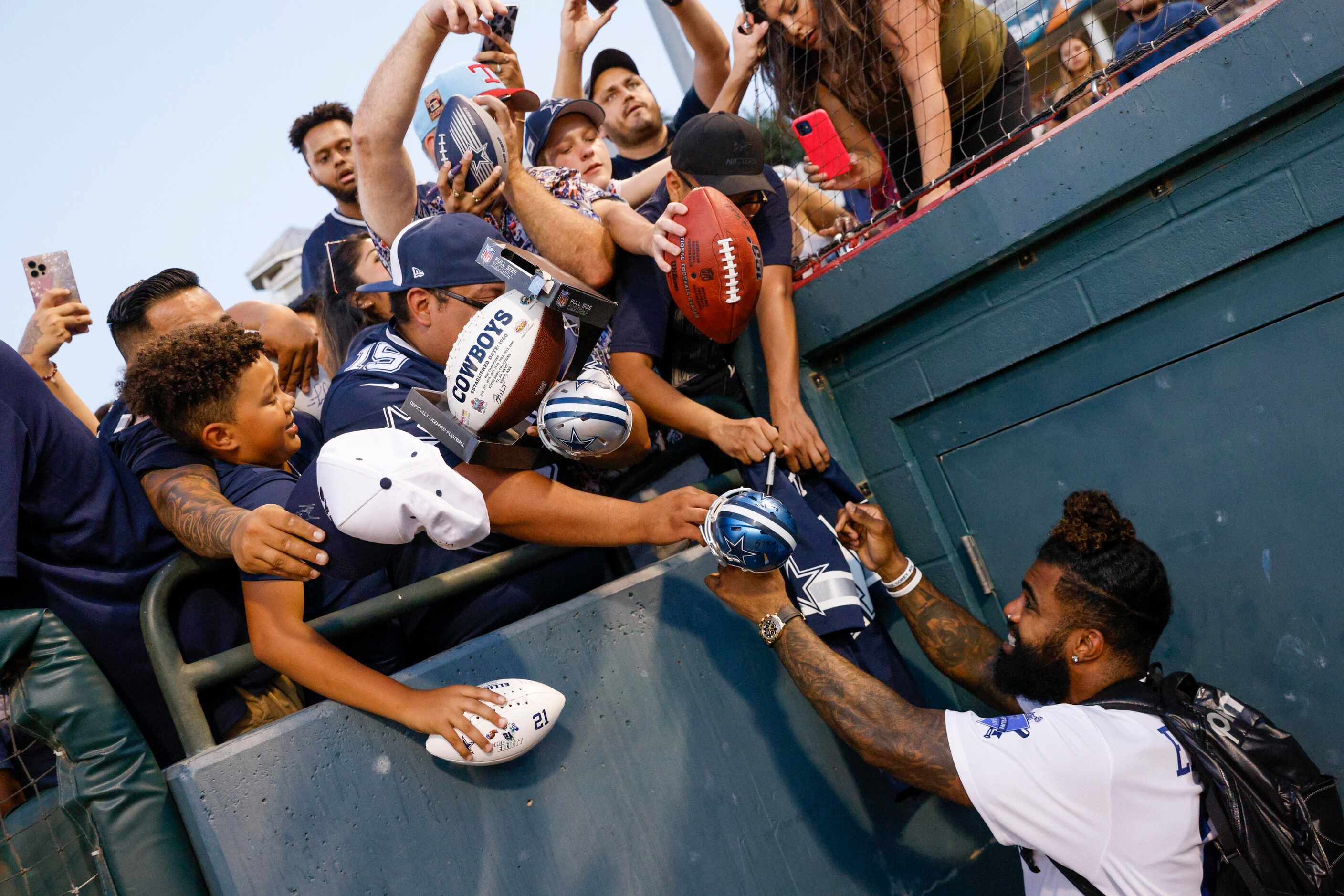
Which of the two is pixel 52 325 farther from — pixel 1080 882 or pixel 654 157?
pixel 1080 882

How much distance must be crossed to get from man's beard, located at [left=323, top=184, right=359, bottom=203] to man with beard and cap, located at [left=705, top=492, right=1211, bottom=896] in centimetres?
387

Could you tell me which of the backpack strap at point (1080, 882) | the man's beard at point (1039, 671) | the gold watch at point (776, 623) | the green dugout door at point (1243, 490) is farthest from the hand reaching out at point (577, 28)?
the backpack strap at point (1080, 882)

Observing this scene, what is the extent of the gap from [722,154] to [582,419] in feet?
4.05

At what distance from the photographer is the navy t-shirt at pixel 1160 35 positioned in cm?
376

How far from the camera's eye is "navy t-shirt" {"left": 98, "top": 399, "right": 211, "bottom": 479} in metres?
3.14

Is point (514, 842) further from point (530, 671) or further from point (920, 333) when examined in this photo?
point (920, 333)

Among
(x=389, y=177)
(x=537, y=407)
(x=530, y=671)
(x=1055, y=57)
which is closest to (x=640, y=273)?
(x=537, y=407)

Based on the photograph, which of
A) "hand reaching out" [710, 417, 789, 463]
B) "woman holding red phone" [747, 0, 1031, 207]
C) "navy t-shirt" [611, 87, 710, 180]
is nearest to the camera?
"hand reaching out" [710, 417, 789, 463]

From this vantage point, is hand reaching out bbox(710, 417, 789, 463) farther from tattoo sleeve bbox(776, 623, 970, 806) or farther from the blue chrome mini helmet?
tattoo sleeve bbox(776, 623, 970, 806)

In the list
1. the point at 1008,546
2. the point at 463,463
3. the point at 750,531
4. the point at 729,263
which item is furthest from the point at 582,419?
the point at 1008,546

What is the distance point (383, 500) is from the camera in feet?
8.61

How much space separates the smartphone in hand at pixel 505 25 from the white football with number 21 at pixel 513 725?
271cm

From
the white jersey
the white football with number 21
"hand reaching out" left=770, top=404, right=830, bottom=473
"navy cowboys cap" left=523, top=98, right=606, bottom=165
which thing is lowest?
the white jersey

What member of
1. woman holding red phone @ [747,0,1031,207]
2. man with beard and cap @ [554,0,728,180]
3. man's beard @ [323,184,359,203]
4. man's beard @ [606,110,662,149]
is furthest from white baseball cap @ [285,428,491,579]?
man's beard @ [323,184,359,203]
